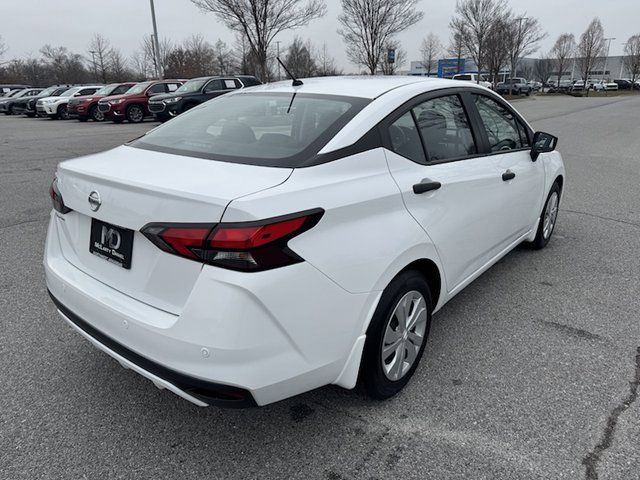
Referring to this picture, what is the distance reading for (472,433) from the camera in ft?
8.00

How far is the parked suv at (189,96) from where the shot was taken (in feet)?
59.4

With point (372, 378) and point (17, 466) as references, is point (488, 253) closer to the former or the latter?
point (372, 378)

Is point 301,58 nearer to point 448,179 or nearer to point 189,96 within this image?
point 189,96

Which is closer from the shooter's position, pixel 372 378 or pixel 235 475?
pixel 235 475

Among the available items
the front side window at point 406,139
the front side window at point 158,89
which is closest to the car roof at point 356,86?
the front side window at point 406,139

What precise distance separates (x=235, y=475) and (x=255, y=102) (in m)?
2.11

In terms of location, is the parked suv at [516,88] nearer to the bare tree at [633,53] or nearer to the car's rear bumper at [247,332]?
the bare tree at [633,53]

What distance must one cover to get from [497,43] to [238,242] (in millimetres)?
44473

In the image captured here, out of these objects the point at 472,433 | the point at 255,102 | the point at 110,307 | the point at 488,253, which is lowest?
the point at 472,433

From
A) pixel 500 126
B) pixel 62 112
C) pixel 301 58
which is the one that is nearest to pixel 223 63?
pixel 301 58

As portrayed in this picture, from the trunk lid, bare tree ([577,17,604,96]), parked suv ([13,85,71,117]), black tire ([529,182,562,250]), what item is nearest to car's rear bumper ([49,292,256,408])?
the trunk lid

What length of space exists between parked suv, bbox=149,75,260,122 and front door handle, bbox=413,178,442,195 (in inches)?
652

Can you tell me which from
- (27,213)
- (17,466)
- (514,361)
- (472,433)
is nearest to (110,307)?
(17,466)

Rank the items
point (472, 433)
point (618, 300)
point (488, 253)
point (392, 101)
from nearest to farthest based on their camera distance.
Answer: point (472, 433) < point (392, 101) < point (488, 253) < point (618, 300)
